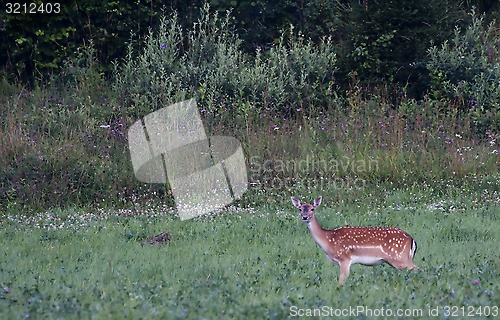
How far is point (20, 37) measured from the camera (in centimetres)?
1984

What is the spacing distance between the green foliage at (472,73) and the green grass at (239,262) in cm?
379

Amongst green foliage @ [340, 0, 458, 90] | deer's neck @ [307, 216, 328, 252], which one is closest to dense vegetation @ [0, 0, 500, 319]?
green foliage @ [340, 0, 458, 90]

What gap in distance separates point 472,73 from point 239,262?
1079 cm

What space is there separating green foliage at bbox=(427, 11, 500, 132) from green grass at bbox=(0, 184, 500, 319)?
379 cm

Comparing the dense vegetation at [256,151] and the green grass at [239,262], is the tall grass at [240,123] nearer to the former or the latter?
the dense vegetation at [256,151]

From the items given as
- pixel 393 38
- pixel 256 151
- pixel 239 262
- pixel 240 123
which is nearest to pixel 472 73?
pixel 393 38

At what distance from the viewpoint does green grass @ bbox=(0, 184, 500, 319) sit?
26.2ft

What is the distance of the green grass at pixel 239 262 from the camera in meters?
7.98

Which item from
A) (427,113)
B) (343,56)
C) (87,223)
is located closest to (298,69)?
(343,56)

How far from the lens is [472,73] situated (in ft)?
63.6

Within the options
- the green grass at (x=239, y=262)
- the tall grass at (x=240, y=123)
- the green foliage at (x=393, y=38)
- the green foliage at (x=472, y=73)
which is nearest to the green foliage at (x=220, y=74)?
the tall grass at (x=240, y=123)

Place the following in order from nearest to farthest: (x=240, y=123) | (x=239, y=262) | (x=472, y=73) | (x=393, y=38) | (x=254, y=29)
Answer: (x=239, y=262) < (x=240, y=123) < (x=472, y=73) < (x=393, y=38) < (x=254, y=29)

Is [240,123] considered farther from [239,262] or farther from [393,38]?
[239,262]

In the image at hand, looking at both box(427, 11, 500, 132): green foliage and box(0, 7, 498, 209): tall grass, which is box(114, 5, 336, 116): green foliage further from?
box(427, 11, 500, 132): green foliage
